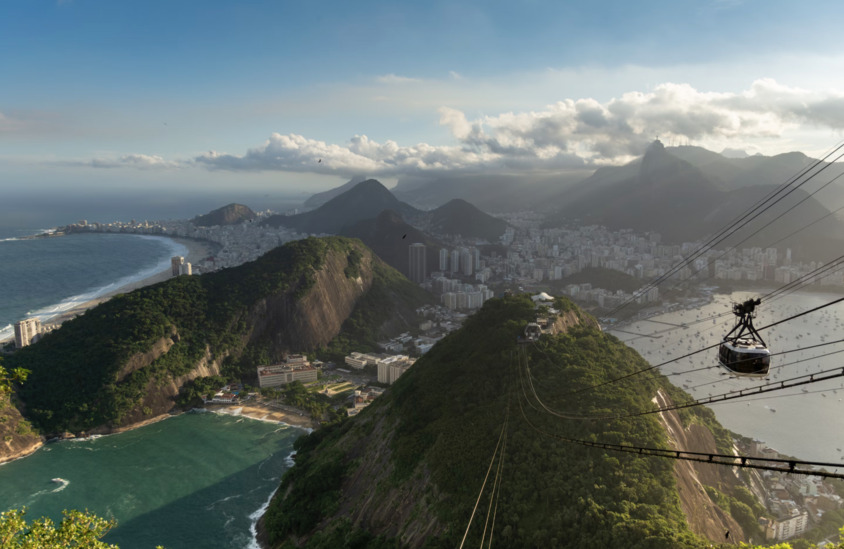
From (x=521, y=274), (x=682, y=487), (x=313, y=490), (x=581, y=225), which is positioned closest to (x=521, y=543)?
(x=682, y=487)

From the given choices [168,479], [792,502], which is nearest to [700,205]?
[792,502]

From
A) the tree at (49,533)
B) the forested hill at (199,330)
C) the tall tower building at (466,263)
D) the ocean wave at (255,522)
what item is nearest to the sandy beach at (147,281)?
the forested hill at (199,330)

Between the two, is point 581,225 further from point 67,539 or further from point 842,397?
point 67,539

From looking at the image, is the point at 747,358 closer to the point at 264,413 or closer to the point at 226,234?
the point at 264,413

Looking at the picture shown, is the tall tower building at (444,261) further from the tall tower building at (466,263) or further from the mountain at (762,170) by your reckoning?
the mountain at (762,170)

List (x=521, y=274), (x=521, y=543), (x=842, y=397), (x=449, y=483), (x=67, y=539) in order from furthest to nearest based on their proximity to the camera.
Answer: (x=521, y=274), (x=842, y=397), (x=449, y=483), (x=521, y=543), (x=67, y=539)

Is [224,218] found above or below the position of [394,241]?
above

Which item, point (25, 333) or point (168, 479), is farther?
point (25, 333)

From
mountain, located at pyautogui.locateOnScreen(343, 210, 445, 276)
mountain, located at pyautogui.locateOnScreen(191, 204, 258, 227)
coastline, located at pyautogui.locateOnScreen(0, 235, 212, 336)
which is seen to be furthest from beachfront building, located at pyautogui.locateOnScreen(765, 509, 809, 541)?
mountain, located at pyautogui.locateOnScreen(191, 204, 258, 227)
